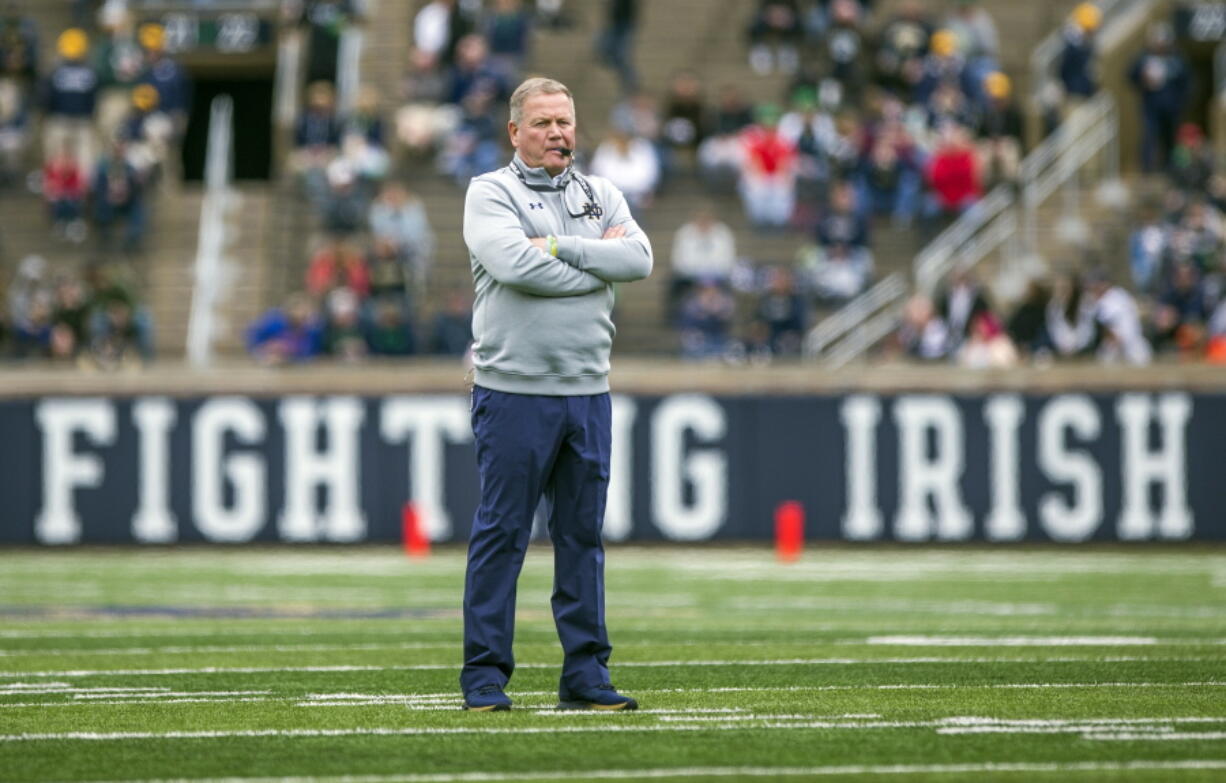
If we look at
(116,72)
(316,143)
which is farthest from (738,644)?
(116,72)

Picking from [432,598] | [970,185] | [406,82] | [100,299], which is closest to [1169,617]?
[432,598]

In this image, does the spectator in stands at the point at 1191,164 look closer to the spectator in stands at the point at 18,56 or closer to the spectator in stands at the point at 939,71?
the spectator in stands at the point at 939,71

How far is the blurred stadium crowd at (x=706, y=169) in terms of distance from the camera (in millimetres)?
22531

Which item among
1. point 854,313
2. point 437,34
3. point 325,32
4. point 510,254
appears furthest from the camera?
point 325,32

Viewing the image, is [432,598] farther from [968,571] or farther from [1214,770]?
[1214,770]

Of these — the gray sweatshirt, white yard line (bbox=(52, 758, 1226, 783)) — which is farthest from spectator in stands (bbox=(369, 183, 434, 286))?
white yard line (bbox=(52, 758, 1226, 783))

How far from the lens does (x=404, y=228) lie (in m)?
23.9

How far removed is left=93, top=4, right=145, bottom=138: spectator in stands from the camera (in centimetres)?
2733

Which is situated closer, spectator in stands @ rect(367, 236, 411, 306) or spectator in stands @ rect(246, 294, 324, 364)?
spectator in stands @ rect(246, 294, 324, 364)

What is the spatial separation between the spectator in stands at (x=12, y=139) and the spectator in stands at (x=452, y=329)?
21.7 ft

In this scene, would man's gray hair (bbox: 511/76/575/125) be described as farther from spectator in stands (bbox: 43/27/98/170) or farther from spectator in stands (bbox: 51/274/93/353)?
spectator in stands (bbox: 43/27/98/170)

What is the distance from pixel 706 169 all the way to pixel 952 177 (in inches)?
107

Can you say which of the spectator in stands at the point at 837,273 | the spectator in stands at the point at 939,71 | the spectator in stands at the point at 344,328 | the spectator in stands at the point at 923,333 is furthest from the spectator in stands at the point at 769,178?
the spectator in stands at the point at 344,328

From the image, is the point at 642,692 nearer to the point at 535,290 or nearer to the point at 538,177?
the point at 535,290
